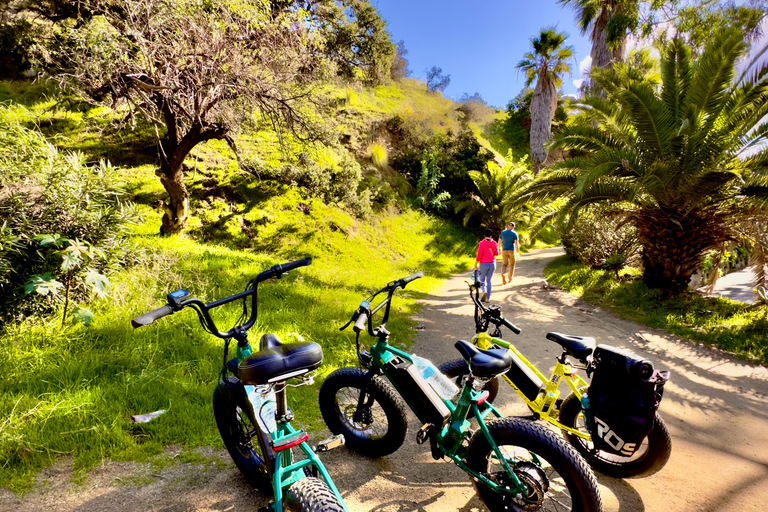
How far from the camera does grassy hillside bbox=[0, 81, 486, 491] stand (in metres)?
3.01

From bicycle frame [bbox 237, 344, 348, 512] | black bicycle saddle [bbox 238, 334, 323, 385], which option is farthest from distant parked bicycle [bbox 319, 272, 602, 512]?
bicycle frame [bbox 237, 344, 348, 512]

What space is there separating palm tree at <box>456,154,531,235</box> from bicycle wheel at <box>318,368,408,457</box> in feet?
46.4

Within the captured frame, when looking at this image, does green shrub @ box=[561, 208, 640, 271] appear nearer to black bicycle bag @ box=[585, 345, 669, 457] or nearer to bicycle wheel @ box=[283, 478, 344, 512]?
black bicycle bag @ box=[585, 345, 669, 457]

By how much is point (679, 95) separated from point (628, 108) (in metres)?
1.17

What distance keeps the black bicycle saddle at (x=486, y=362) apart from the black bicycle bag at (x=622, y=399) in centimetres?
76

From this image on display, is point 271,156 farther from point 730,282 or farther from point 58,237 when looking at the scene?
point 730,282

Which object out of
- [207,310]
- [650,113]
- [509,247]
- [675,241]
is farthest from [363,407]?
[675,241]

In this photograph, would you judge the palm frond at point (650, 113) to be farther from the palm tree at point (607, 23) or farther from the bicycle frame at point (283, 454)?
the bicycle frame at point (283, 454)

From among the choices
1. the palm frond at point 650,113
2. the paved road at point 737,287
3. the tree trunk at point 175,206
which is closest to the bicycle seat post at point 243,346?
the tree trunk at point 175,206

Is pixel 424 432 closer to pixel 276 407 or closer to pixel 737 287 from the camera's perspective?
pixel 276 407

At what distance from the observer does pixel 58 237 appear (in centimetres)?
380

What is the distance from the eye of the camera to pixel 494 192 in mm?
16750

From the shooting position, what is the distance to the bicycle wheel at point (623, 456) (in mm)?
2561

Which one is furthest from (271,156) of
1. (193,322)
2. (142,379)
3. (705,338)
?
(705,338)
